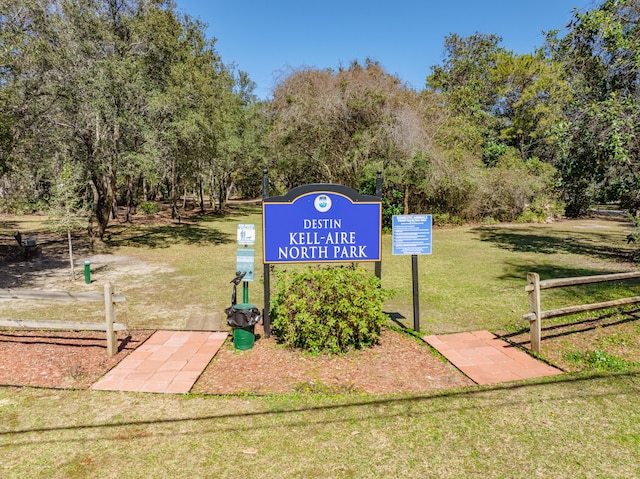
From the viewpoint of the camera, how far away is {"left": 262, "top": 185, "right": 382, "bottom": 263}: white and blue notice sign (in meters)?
6.36

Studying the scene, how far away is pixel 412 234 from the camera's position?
22.3ft

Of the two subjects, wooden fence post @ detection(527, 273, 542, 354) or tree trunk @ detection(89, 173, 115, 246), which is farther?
tree trunk @ detection(89, 173, 115, 246)

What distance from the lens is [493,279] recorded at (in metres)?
11.1

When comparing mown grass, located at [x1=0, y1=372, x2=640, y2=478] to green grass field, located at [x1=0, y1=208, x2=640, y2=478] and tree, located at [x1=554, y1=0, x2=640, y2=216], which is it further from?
tree, located at [x1=554, y1=0, x2=640, y2=216]

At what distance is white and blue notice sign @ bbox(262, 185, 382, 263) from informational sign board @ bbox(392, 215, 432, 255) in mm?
386

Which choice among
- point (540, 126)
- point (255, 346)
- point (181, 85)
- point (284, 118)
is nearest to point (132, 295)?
point (255, 346)

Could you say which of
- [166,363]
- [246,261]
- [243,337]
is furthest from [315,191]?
[166,363]

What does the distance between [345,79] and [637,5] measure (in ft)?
Answer: 37.3

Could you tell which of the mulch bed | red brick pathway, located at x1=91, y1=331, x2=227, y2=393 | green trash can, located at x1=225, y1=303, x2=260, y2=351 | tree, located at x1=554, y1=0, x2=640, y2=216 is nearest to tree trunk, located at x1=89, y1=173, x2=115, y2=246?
the mulch bed

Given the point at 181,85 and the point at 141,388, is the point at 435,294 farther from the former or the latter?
the point at 181,85

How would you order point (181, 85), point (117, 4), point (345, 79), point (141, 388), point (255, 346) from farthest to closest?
point (345, 79)
point (181, 85)
point (117, 4)
point (255, 346)
point (141, 388)

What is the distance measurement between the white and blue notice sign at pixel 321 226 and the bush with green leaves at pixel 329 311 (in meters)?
0.43

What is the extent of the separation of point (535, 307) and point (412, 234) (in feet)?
7.01

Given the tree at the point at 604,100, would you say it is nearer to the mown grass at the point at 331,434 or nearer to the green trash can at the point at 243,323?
the mown grass at the point at 331,434
